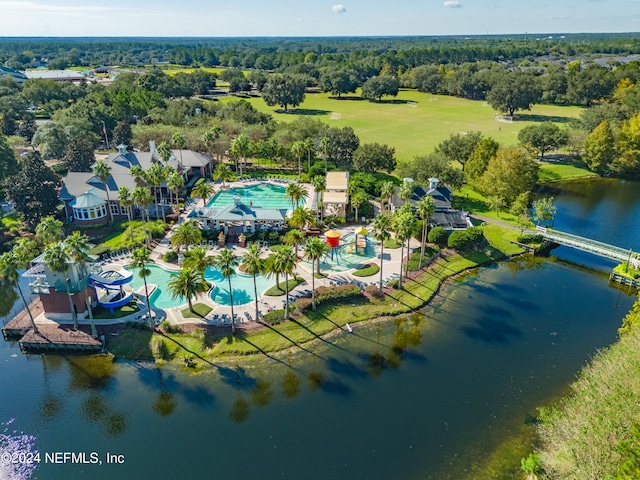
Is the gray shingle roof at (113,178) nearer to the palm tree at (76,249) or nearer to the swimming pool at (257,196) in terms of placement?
the swimming pool at (257,196)

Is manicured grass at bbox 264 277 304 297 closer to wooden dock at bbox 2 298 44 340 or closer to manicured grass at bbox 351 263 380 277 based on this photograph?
manicured grass at bbox 351 263 380 277

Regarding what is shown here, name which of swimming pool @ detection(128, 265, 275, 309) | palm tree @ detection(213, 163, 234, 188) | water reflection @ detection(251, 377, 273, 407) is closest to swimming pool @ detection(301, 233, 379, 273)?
swimming pool @ detection(128, 265, 275, 309)

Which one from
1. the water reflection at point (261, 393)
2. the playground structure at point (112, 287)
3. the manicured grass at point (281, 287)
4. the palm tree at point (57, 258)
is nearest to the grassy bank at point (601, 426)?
the water reflection at point (261, 393)

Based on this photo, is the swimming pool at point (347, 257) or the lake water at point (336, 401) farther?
the swimming pool at point (347, 257)

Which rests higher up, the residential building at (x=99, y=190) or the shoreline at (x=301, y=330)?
the residential building at (x=99, y=190)

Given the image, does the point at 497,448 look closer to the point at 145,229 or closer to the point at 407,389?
the point at 407,389

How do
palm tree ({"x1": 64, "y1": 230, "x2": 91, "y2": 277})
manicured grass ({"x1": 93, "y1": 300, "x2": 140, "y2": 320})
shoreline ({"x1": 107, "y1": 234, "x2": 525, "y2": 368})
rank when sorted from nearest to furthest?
palm tree ({"x1": 64, "y1": 230, "x2": 91, "y2": 277}) → shoreline ({"x1": 107, "y1": 234, "x2": 525, "y2": 368}) → manicured grass ({"x1": 93, "y1": 300, "x2": 140, "y2": 320})

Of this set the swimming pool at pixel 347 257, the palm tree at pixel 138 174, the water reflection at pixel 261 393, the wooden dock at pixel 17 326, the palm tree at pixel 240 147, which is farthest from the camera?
the palm tree at pixel 240 147
